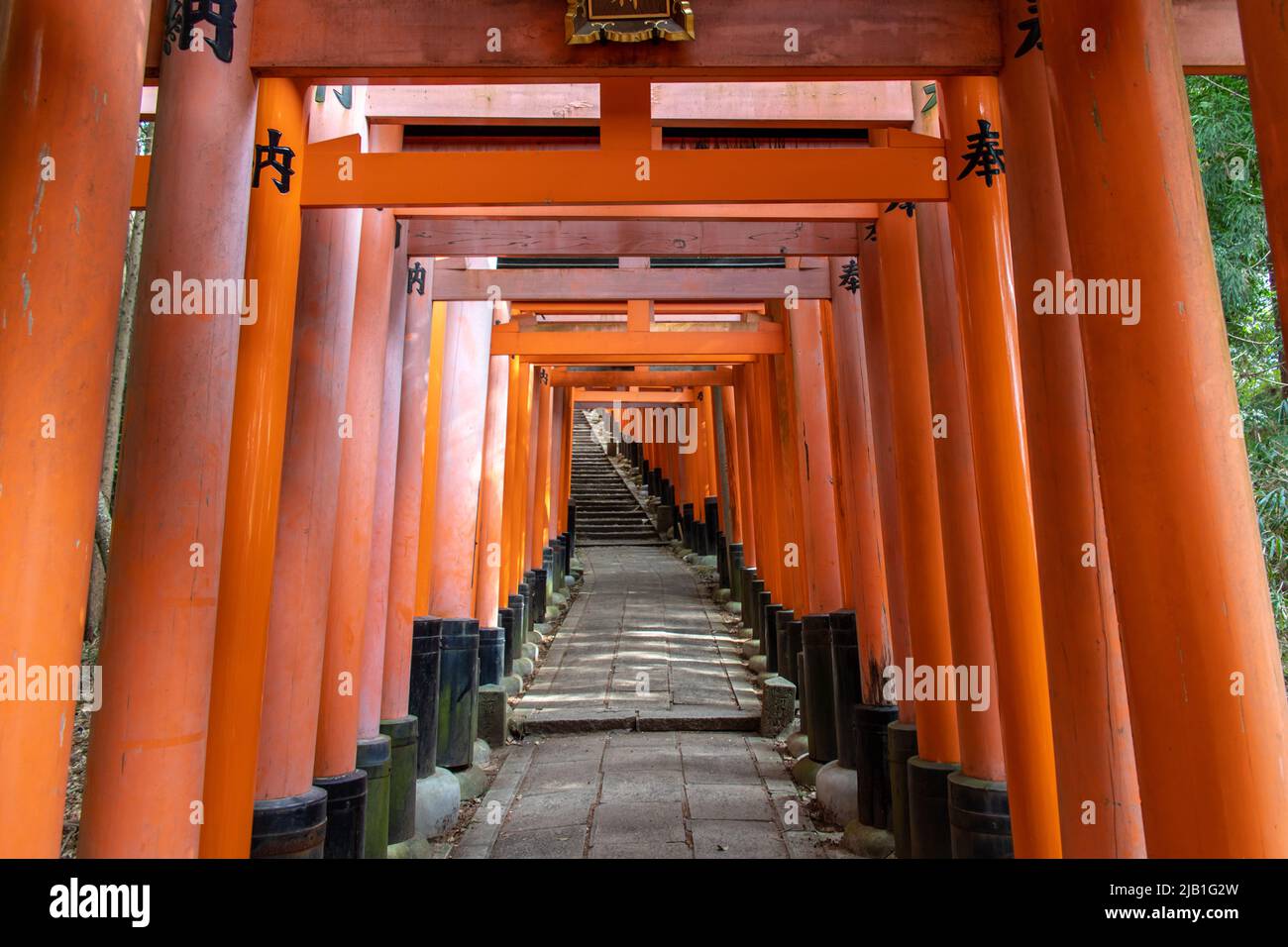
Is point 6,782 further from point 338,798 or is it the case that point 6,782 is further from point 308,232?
point 308,232

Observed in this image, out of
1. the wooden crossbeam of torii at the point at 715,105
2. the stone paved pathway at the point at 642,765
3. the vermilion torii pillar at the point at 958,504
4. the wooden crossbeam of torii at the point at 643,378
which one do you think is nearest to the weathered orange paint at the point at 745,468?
the wooden crossbeam of torii at the point at 643,378

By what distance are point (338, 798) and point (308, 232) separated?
2425 millimetres

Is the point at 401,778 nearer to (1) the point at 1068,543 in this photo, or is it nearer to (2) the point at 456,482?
(2) the point at 456,482

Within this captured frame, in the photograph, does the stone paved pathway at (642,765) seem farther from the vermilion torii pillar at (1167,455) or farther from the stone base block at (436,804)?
the vermilion torii pillar at (1167,455)

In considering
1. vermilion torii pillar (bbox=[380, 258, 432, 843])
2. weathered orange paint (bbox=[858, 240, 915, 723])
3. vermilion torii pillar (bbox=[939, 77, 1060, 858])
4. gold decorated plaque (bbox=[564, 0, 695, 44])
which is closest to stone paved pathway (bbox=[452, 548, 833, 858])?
vermilion torii pillar (bbox=[380, 258, 432, 843])

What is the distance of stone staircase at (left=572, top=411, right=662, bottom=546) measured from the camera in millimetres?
21469

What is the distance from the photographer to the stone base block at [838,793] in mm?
5492

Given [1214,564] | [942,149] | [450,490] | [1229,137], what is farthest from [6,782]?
[1229,137]

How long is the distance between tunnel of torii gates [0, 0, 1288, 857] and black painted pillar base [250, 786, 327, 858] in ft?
0.11

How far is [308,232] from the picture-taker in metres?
3.88

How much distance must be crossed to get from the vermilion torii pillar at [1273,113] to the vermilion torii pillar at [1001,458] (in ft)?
5.01

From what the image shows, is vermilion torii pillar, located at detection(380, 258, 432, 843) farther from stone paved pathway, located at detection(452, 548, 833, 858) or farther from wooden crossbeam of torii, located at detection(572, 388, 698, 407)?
wooden crossbeam of torii, located at detection(572, 388, 698, 407)

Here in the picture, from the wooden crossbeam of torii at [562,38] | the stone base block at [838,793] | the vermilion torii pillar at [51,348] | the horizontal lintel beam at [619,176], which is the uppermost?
the wooden crossbeam of torii at [562,38]

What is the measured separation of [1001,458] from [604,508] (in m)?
20.4
